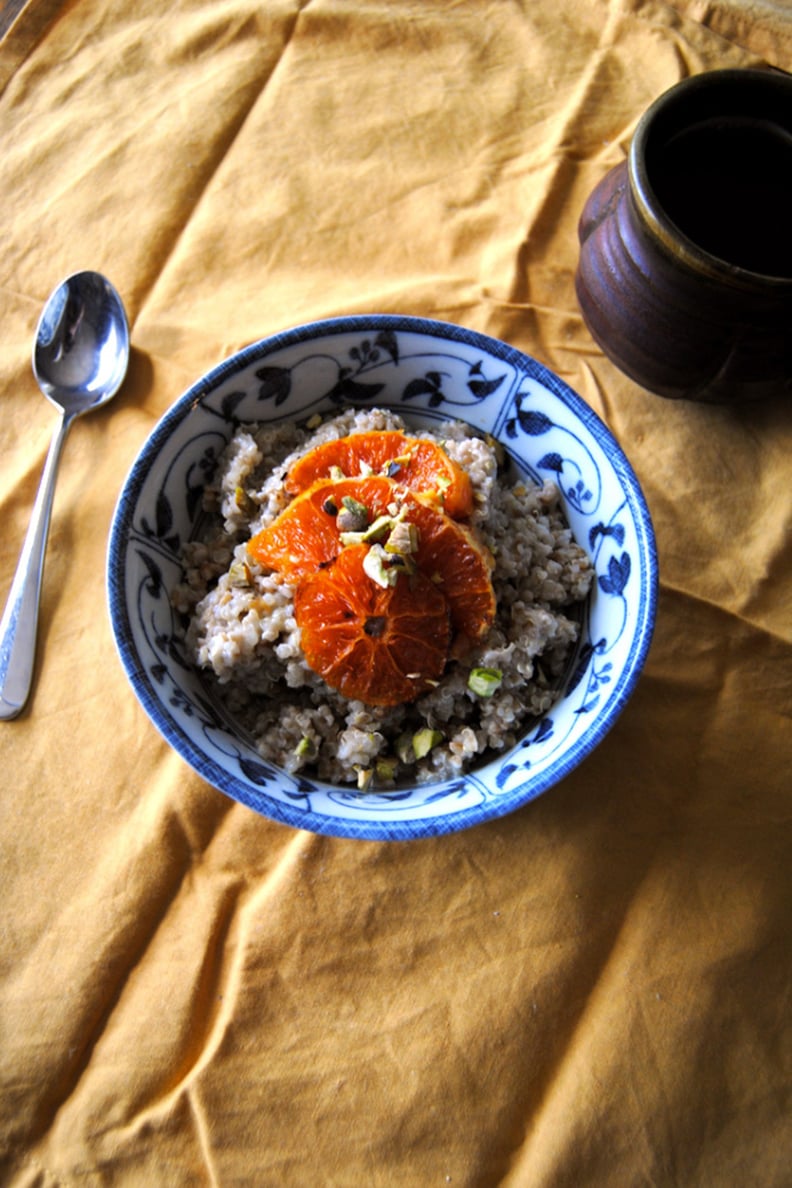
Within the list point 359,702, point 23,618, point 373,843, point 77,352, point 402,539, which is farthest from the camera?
point 77,352

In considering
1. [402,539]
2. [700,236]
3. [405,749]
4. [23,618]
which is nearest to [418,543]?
[402,539]

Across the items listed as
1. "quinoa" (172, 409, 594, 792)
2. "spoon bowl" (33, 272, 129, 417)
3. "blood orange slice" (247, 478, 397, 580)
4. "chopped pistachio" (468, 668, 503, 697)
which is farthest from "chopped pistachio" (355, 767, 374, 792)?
"spoon bowl" (33, 272, 129, 417)

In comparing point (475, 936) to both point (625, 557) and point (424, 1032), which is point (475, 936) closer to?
point (424, 1032)

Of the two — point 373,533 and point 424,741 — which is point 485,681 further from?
point 373,533

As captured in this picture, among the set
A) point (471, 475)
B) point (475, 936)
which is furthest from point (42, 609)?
point (475, 936)

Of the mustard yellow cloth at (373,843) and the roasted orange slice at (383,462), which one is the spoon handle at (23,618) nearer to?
the mustard yellow cloth at (373,843)

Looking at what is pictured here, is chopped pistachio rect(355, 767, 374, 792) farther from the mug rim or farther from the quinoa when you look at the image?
the mug rim

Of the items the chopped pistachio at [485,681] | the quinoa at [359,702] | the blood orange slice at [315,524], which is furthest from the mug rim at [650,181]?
the chopped pistachio at [485,681]
